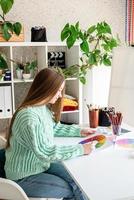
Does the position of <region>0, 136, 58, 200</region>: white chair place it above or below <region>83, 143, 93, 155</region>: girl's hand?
below

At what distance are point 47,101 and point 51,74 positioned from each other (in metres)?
0.16

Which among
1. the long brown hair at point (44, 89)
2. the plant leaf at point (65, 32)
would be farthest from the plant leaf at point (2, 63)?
the long brown hair at point (44, 89)

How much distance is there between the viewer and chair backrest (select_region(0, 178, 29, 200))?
1.35 m

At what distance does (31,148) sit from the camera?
1.52m

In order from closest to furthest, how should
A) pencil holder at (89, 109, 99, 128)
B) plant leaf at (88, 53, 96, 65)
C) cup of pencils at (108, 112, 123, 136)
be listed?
1. cup of pencils at (108, 112, 123, 136)
2. pencil holder at (89, 109, 99, 128)
3. plant leaf at (88, 53, 96, 65)

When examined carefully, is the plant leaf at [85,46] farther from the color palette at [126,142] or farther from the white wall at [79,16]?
the color palette at [126,142]

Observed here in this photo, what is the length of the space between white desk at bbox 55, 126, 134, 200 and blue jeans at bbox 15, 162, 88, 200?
193mm

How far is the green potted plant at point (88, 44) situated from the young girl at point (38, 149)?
4.03ft

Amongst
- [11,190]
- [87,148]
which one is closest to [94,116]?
[87,148]

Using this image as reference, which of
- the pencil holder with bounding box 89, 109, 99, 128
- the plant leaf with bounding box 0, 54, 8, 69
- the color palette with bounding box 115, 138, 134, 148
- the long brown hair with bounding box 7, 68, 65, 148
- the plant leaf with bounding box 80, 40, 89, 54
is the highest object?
the plant leaf with bounding box 80, 40, 89, 54

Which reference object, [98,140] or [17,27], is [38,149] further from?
[17,27]

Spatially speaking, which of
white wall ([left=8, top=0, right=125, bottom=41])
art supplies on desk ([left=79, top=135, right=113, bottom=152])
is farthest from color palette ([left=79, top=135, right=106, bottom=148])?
white wall ([left=8, top=0, right=125, bottom=41])

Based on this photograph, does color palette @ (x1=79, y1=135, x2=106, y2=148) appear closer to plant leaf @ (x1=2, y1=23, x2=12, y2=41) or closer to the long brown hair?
the long brown hair

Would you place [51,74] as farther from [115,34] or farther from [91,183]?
[115,34]
